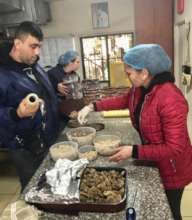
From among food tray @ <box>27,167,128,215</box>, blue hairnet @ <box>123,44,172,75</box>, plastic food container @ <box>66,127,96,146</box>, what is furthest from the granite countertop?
blue hairnet @ <box>123,44,172,75</box>

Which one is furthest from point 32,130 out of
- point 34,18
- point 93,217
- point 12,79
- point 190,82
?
point 34,18

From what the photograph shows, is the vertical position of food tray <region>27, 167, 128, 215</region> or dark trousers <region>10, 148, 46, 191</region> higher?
food tray <region>27, 167, 128, 215</region>

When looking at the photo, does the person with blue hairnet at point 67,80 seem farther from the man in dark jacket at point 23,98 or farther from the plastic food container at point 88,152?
the plastic food container at point 88,152

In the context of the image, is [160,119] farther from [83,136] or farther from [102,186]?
[83,136]

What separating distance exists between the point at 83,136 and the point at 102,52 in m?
2.73

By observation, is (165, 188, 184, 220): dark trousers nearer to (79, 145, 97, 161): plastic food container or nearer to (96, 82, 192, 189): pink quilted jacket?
(96, 82, 192, 189): pink quilted jacket

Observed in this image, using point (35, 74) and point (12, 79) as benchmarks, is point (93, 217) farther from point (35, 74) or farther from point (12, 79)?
point (35, 74)

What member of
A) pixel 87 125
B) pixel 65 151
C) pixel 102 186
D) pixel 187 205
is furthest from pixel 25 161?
pixel 187 205

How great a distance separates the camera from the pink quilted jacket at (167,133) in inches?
46.5

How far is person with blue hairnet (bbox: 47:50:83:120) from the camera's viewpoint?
241cm

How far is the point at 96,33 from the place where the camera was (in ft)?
13.0

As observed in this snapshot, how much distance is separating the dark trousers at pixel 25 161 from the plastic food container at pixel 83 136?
9.6 inches

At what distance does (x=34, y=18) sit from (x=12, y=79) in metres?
2.13

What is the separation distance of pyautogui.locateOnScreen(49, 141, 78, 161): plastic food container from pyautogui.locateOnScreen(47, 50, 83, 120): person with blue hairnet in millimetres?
603
